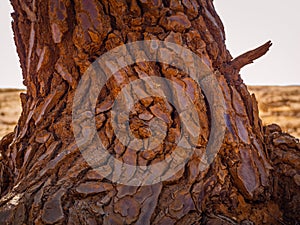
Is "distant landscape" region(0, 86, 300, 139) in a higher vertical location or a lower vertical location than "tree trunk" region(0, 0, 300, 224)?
lower

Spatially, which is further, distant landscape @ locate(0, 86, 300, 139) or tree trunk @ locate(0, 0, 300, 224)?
distant landscape @ locate(0, 86, 300, 139)

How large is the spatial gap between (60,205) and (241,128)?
1051 mm

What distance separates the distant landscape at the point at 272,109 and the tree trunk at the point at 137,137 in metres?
3.95

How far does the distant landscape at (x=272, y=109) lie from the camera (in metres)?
6.80

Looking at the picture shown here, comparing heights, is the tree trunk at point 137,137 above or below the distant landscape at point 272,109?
above

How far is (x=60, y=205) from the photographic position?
1754mm

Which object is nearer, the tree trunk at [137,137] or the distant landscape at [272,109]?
the tree trunk at [137,137]

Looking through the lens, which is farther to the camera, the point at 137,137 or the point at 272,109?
the point at 272,109

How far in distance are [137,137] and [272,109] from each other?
22.9 ft

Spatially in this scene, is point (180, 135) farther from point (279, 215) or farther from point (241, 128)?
point (279, 215)

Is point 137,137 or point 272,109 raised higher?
point 137,137

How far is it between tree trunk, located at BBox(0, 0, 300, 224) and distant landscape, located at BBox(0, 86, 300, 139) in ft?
13.0

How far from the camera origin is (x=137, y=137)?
6.27 feet

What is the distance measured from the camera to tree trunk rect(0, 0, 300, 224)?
1.82 meters
